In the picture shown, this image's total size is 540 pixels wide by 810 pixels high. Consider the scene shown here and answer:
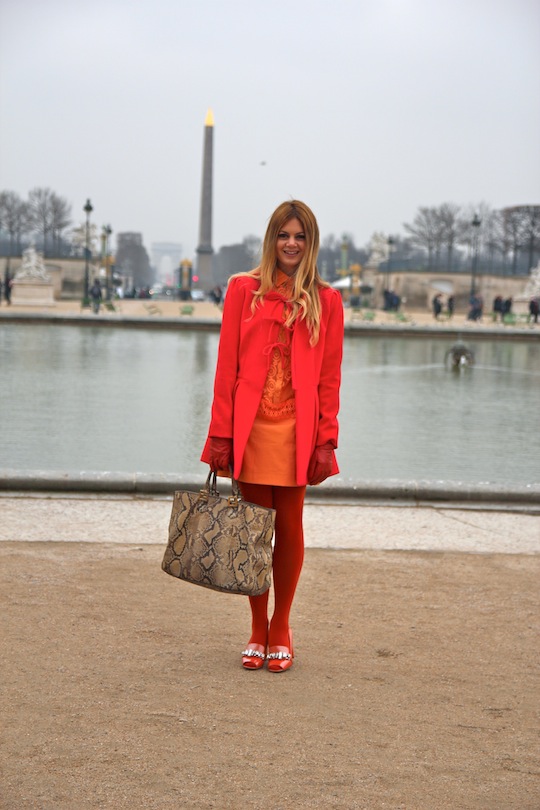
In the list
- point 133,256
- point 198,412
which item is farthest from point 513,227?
point 133,256

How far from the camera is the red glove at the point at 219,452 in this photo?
4.58m

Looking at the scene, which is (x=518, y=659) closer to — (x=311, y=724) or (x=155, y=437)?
(x=311, y=724)

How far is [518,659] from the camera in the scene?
4.98 m

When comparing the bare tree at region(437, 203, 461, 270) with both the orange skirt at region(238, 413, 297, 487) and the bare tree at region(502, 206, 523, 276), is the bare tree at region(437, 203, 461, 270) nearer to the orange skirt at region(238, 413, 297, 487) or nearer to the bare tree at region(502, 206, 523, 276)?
the bare tree at region(502, 206, 523, 276)

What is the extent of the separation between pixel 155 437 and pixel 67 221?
321 feet

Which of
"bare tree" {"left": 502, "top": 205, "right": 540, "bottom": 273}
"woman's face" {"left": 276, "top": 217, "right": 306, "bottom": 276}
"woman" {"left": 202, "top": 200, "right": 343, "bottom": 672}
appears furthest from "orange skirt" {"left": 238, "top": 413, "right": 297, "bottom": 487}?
"bare tree" {"left": 502, "top": 205, "right": 540, "bottom": 273}

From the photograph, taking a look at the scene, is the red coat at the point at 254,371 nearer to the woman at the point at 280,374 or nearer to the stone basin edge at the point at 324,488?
the woman at the point at 280,374

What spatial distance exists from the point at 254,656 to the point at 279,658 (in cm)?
10

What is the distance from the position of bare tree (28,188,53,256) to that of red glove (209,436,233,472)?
102 m

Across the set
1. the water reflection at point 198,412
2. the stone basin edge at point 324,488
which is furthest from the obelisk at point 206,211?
the stone basin edge at point 324,488

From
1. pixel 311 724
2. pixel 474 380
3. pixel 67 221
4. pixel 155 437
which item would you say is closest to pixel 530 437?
pixel 155 437

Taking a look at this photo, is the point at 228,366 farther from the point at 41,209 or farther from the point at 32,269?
the point at 41,209

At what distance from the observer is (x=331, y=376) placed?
15.5 ft

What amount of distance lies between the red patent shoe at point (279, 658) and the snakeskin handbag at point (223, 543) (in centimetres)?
44
